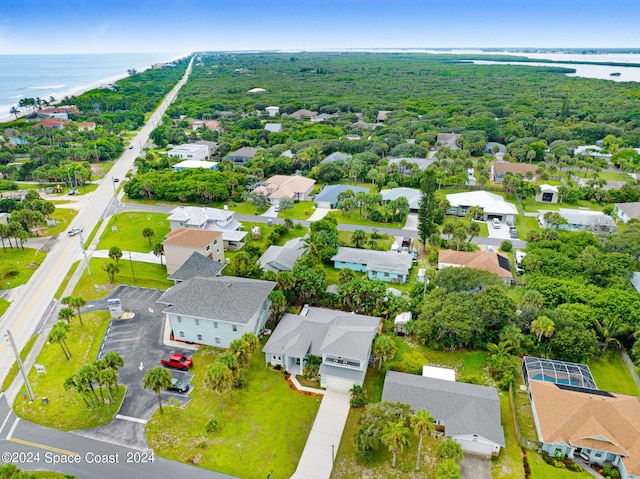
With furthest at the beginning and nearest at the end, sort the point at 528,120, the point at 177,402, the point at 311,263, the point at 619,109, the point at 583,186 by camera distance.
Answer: the point at 619,109
the point at 528,120
the point at 583,186
the point at 311,263
the point at 177,402

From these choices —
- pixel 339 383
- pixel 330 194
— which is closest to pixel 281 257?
pixel 339 383

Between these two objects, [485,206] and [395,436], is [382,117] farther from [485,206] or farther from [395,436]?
[395,436]

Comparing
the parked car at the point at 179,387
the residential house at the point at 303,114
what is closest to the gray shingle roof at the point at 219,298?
the parked car at the point at 179,387

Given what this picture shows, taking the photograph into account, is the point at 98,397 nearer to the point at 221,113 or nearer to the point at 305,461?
→ the point at 305,461

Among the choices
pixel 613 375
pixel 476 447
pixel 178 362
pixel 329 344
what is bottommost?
pixel 613 375

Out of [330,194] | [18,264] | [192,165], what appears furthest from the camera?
[192,165]

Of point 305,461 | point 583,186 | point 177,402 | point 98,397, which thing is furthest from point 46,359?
point 583,186
